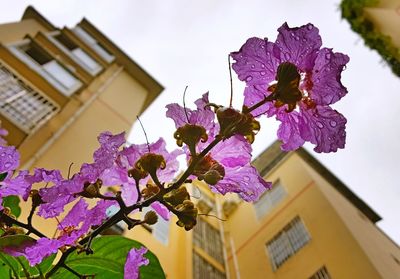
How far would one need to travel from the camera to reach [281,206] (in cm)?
1049

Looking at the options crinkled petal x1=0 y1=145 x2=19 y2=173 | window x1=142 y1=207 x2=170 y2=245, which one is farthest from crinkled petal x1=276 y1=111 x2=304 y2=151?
window x1=142 y1=207 x2=170 y2=245

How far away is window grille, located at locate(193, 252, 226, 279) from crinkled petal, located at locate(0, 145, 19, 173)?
28.8 ft

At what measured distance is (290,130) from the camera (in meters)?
0.99

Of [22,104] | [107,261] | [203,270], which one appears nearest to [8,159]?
[107,261]

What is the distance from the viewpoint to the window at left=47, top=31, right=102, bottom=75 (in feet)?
33.7

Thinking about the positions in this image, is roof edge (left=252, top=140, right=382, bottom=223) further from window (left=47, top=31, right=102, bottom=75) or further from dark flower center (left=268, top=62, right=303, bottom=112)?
dark flower center (left=268, top=62, right=303, bottom=112)

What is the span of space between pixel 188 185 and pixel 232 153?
288 inches

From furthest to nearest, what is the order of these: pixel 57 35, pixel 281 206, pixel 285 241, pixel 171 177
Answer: pixel 57 35 → pixel 281 206 → pixel 285 241 → pixel 171 177

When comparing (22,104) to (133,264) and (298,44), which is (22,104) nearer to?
(133,264)

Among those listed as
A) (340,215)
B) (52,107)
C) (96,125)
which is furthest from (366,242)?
(52,107)

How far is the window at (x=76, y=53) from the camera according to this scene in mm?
10281

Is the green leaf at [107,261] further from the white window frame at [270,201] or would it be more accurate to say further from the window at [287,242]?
the white window frame at [270,201]

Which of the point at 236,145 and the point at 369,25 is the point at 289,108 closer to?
the point at 236,145

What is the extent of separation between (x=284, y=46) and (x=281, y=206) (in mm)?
10021
